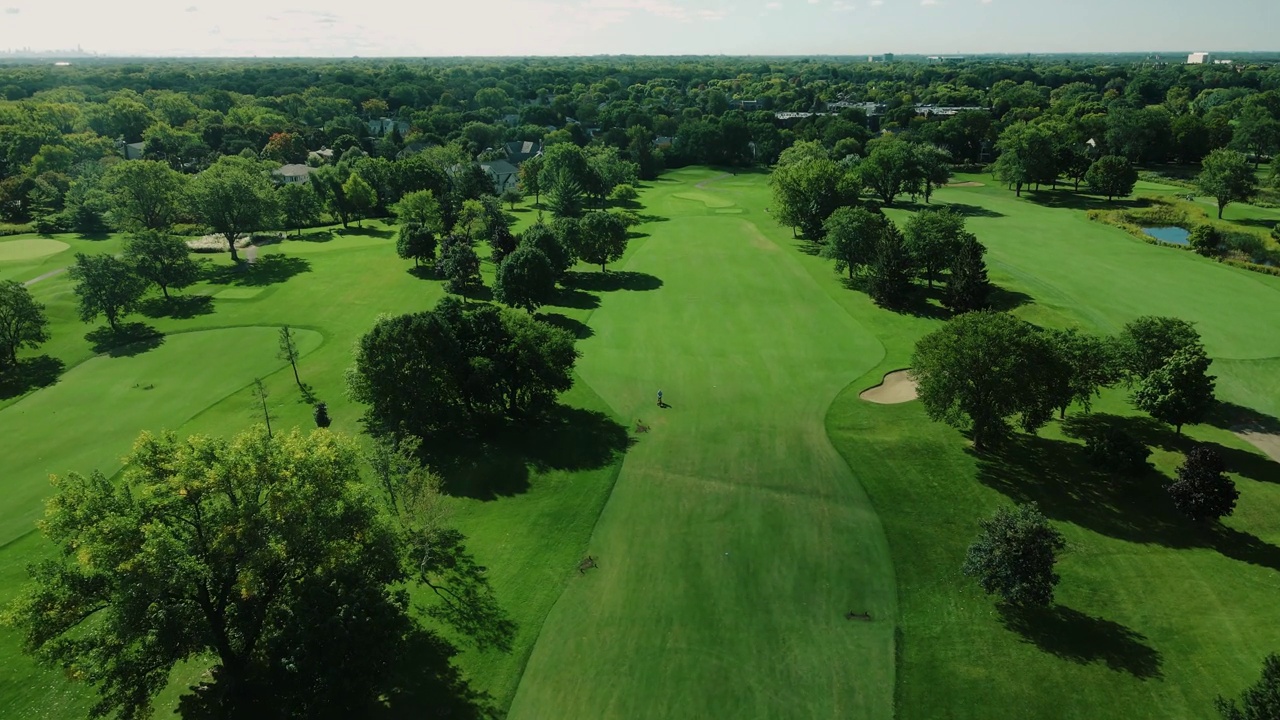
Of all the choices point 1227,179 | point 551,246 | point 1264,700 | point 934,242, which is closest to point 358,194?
point 551,246

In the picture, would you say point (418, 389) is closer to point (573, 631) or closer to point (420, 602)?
point (420, 602)

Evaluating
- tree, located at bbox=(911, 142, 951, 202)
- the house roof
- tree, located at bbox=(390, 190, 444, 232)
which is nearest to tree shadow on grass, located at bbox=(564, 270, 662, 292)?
tree, located at bbox=(390, 190, 444, 232)

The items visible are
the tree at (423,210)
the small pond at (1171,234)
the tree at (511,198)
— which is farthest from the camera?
the tree at (511,198)

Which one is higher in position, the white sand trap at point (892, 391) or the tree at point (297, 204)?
the tree at point (297, 204)

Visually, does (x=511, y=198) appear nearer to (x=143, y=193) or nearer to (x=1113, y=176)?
(x=143, y=193)

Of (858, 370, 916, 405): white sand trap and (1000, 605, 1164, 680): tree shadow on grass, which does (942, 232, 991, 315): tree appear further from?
(1000, 605, 1164, 680): tree shadow on grass

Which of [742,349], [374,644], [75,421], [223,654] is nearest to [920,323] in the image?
[742,349]

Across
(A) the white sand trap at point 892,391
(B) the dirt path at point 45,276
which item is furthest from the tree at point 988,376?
(B) the dirt path at point 45,276

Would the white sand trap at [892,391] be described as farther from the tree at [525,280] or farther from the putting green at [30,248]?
the putting green at [30,248]
